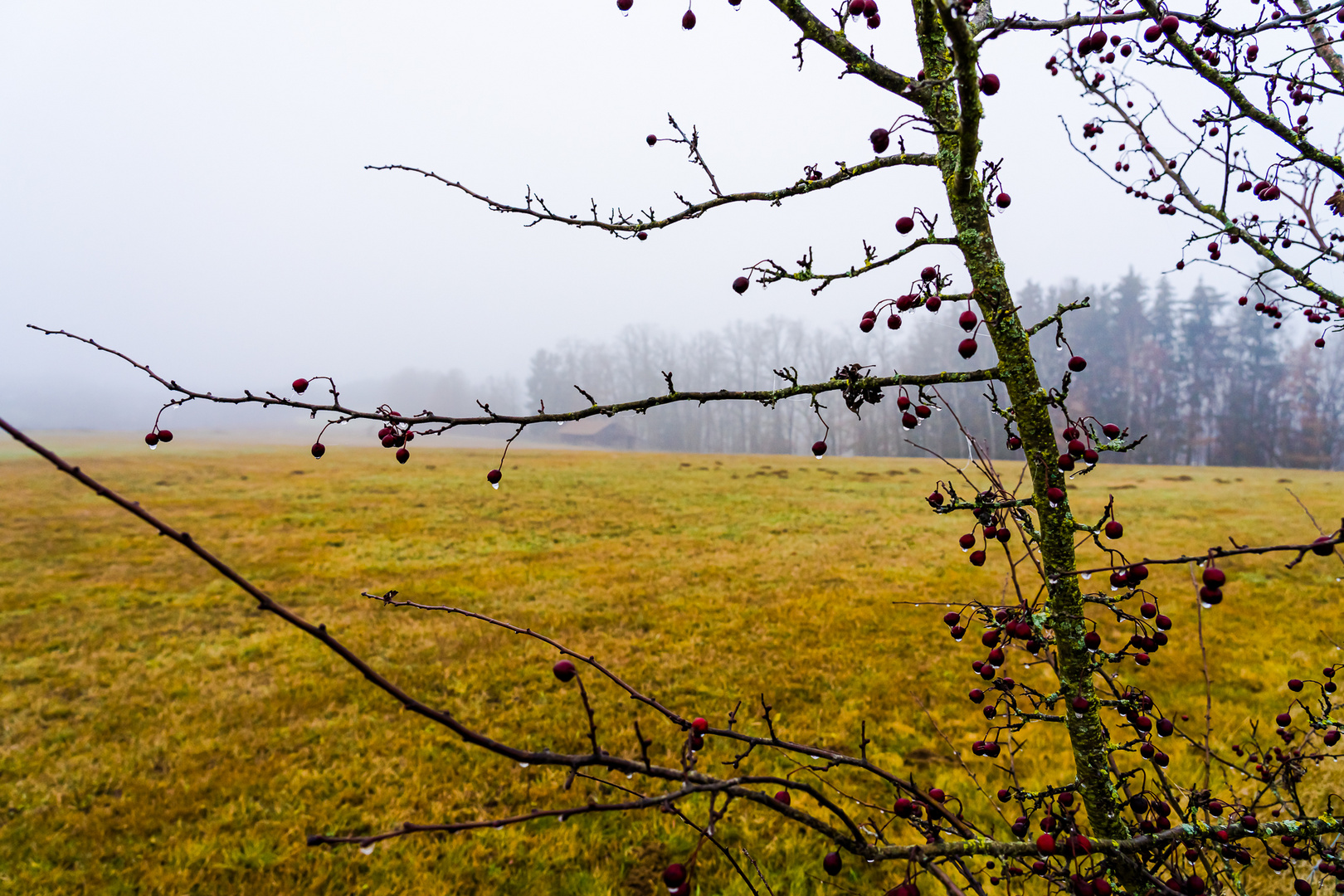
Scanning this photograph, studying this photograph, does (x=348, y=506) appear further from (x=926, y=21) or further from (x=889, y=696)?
(x=926, y=21)

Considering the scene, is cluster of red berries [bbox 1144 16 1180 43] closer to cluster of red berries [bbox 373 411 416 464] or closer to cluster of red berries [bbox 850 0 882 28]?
cluster of red berries [bbox 850 0 882 28]

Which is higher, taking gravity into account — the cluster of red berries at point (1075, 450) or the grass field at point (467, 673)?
the cluster of red berries at point (1075, 450)

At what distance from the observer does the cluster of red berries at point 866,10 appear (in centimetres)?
169

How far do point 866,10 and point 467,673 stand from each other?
7.53 metres

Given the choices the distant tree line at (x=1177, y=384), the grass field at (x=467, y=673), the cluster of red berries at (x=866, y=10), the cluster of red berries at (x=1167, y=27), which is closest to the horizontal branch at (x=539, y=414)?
the cluster of red berries at (x=866, y=10)

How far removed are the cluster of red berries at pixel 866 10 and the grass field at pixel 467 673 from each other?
3.77 metres

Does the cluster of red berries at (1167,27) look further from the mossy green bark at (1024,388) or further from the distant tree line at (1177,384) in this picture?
the distant tree line at (1177,384)

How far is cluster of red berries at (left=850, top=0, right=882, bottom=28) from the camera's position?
169 cm

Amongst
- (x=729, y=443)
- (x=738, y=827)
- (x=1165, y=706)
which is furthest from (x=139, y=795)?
(x=729, y=443)

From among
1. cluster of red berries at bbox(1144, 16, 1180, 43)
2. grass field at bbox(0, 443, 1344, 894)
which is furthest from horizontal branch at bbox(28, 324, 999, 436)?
grass field at bbox(0, 443, 1344, 894)

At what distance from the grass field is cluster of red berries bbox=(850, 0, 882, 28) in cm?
377

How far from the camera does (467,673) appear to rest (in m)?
7.41

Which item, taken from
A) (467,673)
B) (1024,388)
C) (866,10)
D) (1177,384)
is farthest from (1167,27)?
(1177,384)

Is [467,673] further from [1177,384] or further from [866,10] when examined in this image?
[1177,384]
